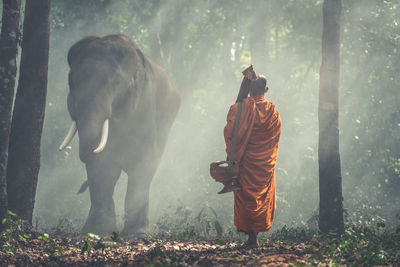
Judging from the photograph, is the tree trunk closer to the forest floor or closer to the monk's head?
the monk's head

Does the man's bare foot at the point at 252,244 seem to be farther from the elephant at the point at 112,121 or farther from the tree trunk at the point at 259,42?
Result: the tree trunk at the point at 259,42

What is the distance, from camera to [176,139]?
55.7 ft

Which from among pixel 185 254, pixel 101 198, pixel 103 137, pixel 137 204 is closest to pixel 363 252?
pixel 185 254

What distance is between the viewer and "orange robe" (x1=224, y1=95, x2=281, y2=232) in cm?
622

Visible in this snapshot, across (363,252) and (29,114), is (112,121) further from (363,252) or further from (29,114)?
(363,252)

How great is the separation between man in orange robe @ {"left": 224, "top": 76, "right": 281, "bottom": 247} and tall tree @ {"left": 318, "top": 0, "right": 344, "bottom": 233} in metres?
1.41

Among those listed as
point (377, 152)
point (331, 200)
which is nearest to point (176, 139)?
point (377, 152)

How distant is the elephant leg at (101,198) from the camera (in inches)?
363

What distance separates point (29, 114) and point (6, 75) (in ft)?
3.29

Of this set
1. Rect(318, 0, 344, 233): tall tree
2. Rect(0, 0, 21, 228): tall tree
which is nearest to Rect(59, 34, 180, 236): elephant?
Rect(0, 0, 21, 228): tall tree

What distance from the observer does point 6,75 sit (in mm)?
6004

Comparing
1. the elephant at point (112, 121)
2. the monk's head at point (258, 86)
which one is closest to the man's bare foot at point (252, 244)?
the monk's head at point (258, 86)

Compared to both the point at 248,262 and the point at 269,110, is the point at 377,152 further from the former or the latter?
the point at 248,262

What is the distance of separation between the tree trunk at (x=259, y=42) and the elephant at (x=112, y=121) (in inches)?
141
